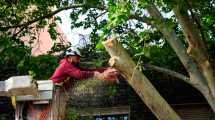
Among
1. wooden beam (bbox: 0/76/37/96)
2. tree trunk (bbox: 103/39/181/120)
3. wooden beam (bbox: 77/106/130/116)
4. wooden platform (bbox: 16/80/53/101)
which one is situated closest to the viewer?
wooden beam (bbox: 0/76/37/96)

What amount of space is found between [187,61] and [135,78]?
2050 mm

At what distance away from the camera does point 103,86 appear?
1262 centimetres

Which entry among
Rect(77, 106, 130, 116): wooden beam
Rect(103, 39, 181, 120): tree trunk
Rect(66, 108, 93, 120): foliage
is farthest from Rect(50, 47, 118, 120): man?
Rect(77, 106, 130, 116): wooden beam

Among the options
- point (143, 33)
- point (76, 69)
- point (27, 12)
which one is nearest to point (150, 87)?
point (76, 69)

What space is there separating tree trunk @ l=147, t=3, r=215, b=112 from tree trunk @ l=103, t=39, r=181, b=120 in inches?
62.0

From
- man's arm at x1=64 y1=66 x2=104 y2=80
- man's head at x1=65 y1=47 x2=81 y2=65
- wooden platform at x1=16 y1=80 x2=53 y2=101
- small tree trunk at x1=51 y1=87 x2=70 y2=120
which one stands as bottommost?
small tree trunk at x1=51 y1=87 x2=70 y2=120

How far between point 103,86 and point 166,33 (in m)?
3.83

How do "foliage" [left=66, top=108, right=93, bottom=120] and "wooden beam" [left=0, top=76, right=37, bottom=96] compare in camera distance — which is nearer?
"wooden beam" [left=0, top=76, right=37, bottom=96]

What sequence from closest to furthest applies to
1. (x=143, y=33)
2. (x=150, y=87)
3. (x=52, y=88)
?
1. (x=52, y=88)
2. (x=150, y=87)
3. (x=143, y=33)

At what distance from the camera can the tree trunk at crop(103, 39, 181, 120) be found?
7047 mm

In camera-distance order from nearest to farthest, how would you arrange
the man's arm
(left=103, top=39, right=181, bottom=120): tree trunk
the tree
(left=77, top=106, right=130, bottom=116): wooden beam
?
the man's arm → (left=103, top=39, right=181, bottom=120): tree trunk → the tree → (left=77, top=106, right=130, bottom=116): wooden beam

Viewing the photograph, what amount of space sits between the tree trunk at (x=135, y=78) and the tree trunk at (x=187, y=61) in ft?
5.17

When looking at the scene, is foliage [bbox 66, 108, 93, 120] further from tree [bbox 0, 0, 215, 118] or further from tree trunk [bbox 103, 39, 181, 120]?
tree trunk [bbox 103, 39, 181, 120]

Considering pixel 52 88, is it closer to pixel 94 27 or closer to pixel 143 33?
pixel 143 33
